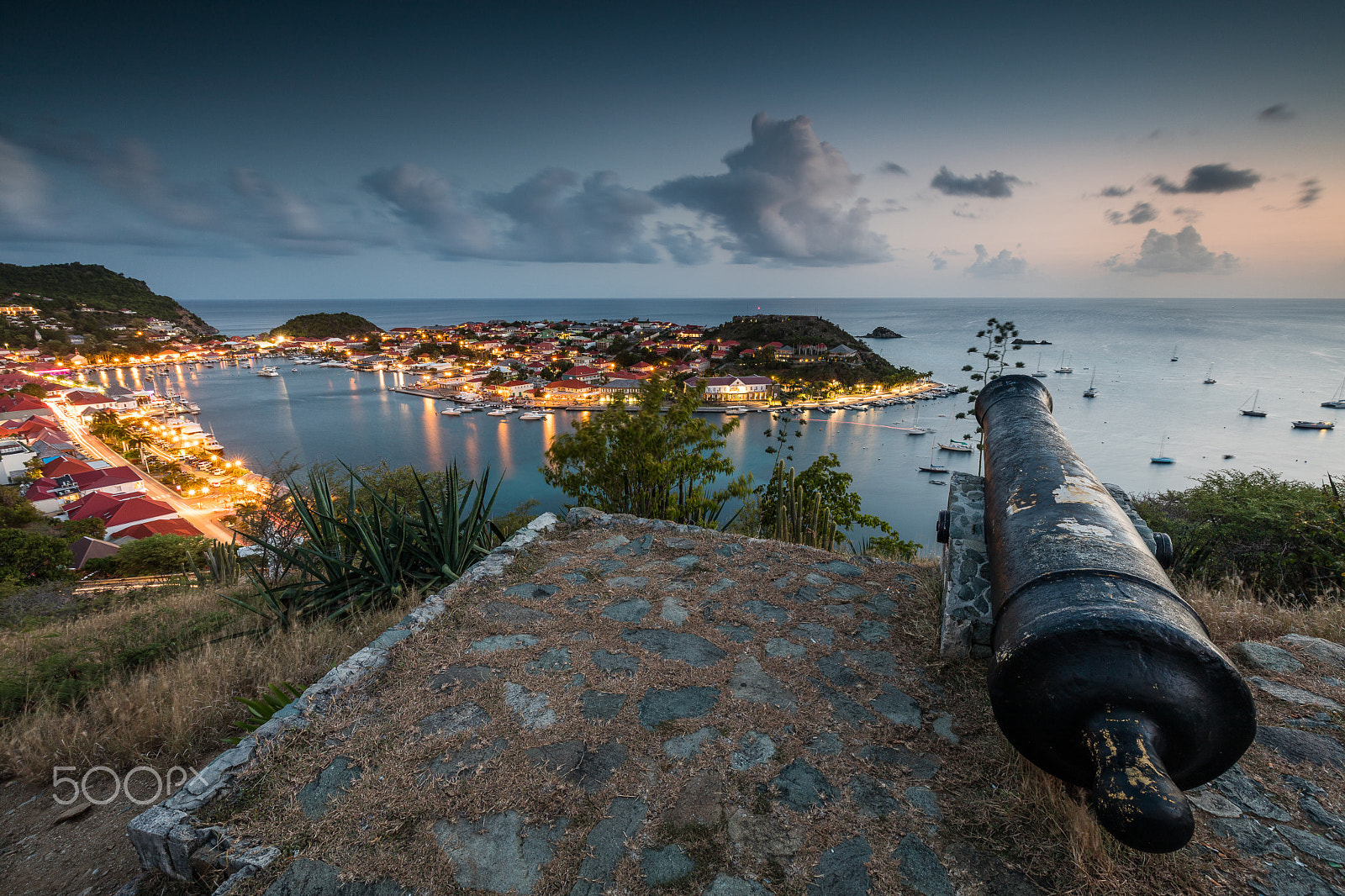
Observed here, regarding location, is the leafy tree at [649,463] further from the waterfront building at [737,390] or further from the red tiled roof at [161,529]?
the waterfront building at [737,390]

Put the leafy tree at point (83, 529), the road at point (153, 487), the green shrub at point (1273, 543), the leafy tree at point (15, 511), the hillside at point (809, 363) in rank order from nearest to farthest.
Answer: the green shrub at point (1273, 543) → the leafy tree at point (83, 529) → the leafy tree at point (15, 511) → the road at point (153, 487) → the hillside at point (809, 363)

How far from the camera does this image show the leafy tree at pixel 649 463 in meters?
8.59

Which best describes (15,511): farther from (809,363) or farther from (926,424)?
(809,363)

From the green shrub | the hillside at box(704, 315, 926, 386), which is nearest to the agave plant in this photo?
the green shrub

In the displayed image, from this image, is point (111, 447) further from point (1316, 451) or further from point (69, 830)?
point (1316, 451)

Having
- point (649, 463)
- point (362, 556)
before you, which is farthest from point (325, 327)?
point (362, 556)

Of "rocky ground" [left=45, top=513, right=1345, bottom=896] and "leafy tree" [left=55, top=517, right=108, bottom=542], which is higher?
"rocky ground" [left=45, top=513, right=1345, bottom=896]

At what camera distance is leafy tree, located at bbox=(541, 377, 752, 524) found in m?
8.59

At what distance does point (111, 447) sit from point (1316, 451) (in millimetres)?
82703

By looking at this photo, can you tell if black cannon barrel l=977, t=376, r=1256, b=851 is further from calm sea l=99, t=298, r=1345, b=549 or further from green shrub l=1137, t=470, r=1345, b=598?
calm sea l=99, t=298, r=1345, b=549

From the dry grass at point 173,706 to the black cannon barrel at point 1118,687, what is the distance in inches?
133

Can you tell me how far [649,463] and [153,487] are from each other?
1535 inches

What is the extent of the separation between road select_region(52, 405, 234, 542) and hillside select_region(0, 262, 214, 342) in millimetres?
54111

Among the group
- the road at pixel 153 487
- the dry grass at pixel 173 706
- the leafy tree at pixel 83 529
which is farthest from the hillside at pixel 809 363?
the dry grass at pixel 173 706
